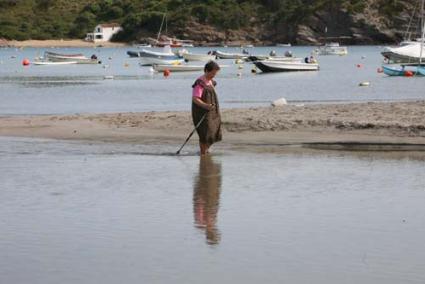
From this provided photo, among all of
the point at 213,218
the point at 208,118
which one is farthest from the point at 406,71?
the point at 213,218

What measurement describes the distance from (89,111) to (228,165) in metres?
15.3

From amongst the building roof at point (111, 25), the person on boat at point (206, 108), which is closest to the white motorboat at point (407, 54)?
the person on boat at point (206, 108)

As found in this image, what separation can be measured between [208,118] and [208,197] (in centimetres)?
425

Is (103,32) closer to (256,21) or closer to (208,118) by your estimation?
(256,21)

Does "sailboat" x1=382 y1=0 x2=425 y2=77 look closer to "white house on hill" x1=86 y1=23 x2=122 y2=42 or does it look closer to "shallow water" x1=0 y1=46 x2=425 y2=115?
"shallow water" x1=0 y1=46 x2=425 y2=115

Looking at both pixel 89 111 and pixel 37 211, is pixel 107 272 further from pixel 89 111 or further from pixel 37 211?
pixel 89 111

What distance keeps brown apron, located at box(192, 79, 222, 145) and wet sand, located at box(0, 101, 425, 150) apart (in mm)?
1967

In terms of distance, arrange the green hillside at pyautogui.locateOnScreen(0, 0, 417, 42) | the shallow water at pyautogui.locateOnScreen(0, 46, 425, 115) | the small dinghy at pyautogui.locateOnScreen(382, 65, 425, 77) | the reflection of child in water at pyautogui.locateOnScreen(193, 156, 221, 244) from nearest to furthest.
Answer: the reflection of child in water at pyautogui.locateOnScreen(193, 156, 221, 244)
the shallow water at pyautogui.locateOnScreen(0, 46, 425, 115)
the small dinghy at pyautogui.locateOnScreen(382, 65, 425, 77)
the green hillside at pyautogui.locateOnScreen(0, 0, 417, 42)

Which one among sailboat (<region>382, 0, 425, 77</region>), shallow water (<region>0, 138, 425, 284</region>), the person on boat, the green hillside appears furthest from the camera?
the green hillside

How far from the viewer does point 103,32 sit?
191500 millimetres

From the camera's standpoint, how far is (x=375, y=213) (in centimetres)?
1192

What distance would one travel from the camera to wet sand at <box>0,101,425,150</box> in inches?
772

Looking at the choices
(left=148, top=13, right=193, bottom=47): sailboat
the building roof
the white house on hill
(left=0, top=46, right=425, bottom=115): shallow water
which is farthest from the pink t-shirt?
the building roof

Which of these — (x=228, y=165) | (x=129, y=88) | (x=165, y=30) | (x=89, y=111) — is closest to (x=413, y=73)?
(x=129, y=88)
